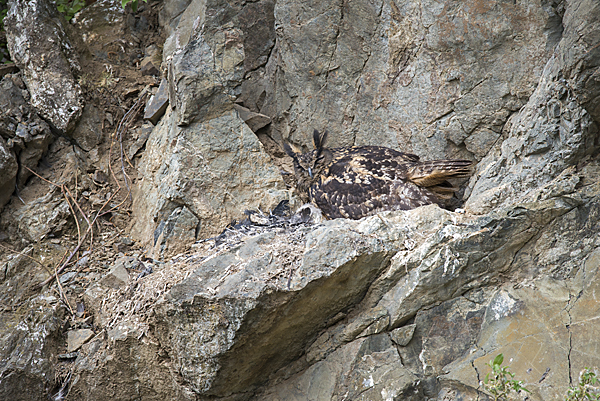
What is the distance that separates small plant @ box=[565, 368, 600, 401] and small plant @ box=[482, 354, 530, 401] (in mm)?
260

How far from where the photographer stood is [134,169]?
613cm

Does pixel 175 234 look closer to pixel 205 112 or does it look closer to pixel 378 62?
pixel 205 112

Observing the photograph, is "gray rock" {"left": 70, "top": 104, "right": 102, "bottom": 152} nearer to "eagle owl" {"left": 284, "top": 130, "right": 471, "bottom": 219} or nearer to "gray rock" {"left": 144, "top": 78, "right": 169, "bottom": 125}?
"gray rock" {"left": 144, "top": 78, "right": 169, "bottom": 125}

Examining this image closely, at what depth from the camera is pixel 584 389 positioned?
2.85 metres

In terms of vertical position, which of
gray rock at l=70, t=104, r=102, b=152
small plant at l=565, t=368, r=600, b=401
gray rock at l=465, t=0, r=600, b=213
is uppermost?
gray rock at l=70, t=104, r=102, b=152

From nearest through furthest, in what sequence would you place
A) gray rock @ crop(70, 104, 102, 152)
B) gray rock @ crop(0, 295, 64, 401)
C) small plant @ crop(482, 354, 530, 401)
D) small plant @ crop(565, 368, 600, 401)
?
small plant @ crop(565, 368, 600, 401) < small plant @ crop(482, 354, 530, 401) < gray rock @ crop(0, 295, 64, 401) < gray rock @ crop(70, 104, 102, 152)

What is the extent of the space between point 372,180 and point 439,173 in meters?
0.64

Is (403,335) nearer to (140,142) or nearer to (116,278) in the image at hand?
(116,278)

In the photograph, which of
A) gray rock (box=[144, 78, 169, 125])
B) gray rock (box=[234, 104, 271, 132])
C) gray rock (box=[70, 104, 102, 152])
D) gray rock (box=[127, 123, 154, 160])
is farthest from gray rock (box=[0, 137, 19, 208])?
gray rock (box=[234, 104, 271, 132])

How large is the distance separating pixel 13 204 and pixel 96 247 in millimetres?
1120

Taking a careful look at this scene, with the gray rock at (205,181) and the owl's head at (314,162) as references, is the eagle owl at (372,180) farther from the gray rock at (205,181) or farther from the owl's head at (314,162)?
the gray rock at (205,181)

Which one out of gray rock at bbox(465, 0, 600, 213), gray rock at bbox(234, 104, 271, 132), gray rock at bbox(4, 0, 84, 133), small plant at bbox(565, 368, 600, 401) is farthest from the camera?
gray rock at bbox(234, 104, 271, 132)

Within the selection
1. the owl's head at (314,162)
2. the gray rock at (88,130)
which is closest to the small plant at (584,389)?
the owl's head at (314,162)

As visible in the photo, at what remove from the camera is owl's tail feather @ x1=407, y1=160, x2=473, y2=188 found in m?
4.35
